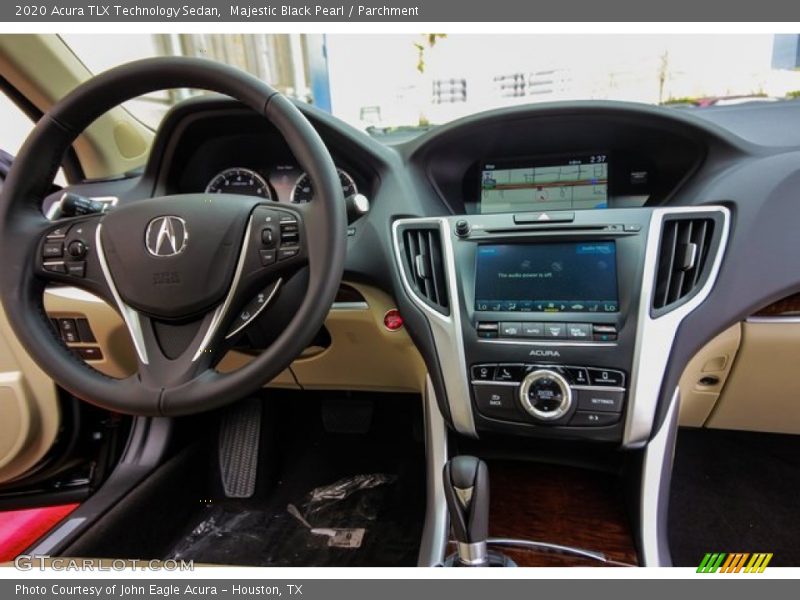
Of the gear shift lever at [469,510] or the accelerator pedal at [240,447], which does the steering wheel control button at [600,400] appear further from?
the accelerator pedal at [240,447]

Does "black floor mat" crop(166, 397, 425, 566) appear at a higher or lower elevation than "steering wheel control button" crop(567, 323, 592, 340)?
lower

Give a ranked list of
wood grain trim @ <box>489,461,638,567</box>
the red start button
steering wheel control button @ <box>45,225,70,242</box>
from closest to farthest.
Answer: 1. steering wheel control button @ <box>45,225,70,242</box>
2. wood grain trim @ <box>489,461,638,567</box>
3. the red start button

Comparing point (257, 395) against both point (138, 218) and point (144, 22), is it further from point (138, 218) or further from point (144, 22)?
point (144, 22)

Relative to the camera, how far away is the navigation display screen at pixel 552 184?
1.05 meters

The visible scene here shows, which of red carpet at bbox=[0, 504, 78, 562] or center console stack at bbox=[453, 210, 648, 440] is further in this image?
red carpet at bbox=[0, 504, 78, 562]

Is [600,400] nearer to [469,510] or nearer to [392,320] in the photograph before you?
[469,510]

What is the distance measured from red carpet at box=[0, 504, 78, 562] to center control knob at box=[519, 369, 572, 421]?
115 cm

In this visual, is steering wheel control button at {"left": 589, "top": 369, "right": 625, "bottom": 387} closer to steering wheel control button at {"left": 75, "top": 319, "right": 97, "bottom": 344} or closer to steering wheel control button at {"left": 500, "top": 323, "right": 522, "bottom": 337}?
steering wheel control button at {"left": 500, "top": 323, "right": 522, "bottom": 337}

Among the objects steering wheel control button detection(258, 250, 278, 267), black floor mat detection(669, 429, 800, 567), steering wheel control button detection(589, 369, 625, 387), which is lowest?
black floor mat detection(669, 429, 800, 567)

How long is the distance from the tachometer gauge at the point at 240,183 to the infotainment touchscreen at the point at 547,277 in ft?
1.95

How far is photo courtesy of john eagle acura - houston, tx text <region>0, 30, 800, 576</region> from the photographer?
0.77 m

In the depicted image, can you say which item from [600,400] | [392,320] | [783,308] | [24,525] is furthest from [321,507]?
[783,308]

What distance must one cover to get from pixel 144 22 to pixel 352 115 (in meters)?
0.48

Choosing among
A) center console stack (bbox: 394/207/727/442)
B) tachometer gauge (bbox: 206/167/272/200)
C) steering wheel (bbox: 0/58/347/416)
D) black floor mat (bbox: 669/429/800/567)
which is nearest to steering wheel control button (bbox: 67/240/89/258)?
steering wheel (bbox: 0/58/347/416)
